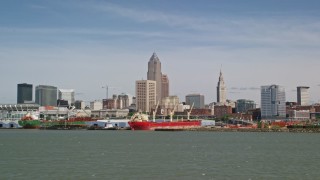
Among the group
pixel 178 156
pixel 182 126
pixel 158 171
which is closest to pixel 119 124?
pixel 182 126

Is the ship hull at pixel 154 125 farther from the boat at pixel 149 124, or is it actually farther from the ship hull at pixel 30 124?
the ship hull at pixel 30 124

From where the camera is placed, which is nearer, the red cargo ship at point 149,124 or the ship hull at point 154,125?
the ship hull at point 154,125

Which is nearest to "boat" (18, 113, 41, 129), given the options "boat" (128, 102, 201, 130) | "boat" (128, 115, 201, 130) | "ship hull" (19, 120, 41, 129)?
"ship hull" (19, 120, 41, 129)

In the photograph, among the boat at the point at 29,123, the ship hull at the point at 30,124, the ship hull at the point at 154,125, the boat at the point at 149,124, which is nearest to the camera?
the ship hull at the point at 154,125

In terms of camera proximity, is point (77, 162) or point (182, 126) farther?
point (182, 126)

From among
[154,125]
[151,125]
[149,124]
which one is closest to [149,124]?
[149,124]

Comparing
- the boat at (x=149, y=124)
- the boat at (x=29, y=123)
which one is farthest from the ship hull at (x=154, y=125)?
the boat at (x=29, y=123)

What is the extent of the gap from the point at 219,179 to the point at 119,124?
5656 inches

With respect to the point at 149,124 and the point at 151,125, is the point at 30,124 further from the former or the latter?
the point at 151,125

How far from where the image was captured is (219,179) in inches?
1223

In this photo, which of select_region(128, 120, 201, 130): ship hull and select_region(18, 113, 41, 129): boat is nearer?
select_region(128, 120, 201, 130): ship hull

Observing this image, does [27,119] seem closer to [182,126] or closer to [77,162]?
[182,126]

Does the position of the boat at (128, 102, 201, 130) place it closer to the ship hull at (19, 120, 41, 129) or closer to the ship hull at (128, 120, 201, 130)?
the ship hull at (128, 120, 201, 130)

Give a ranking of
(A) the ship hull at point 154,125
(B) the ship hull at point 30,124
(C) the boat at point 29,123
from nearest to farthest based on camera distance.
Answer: (A) the ship hull at point 154,125 → (B) the ship hull at point 30,124 → (C) the boat at point 29,123
